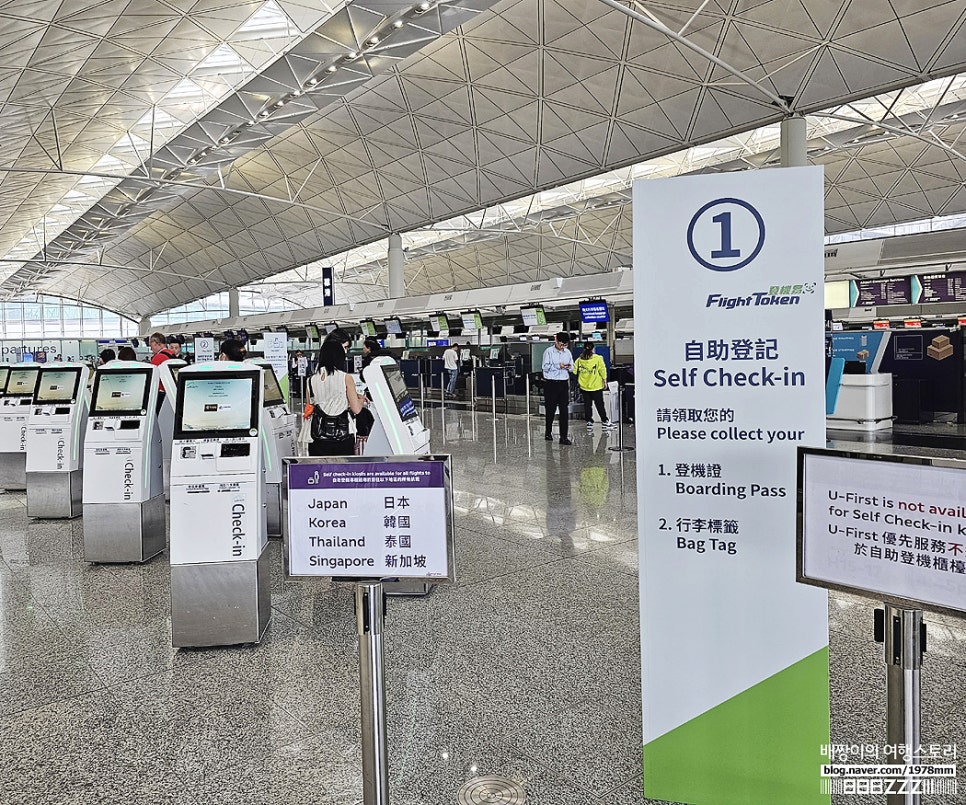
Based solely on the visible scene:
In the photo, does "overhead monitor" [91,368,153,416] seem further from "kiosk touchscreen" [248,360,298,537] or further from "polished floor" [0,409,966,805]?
"polished floor" [0,409,966,805]

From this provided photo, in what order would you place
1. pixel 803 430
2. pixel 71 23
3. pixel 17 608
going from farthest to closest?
pixel 71 23 → pixel 17 608 → pixel 803 430

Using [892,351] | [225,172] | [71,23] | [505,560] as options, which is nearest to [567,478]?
[505,560]

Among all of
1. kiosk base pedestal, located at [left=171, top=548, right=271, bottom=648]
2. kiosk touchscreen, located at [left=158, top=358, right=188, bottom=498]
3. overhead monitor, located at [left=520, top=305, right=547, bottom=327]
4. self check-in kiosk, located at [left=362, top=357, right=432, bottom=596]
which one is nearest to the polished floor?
kiosk base pedestal, located at [left=171, top=548, right=271, bottom=648]

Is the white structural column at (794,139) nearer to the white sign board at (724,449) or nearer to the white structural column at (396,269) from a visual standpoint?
the white sign board at (724,449)

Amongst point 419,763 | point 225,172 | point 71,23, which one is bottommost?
point 419,763

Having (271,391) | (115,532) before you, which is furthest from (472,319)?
(115,532)

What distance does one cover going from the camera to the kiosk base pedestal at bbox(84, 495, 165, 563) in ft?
20.4

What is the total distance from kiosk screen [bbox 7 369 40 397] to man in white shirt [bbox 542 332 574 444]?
7.77 meters

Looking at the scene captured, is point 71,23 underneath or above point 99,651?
above

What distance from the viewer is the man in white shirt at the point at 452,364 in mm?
22547

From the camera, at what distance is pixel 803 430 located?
8.52 ft

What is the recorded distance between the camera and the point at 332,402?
630 centimetres

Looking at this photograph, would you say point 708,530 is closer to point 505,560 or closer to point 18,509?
point 505,560

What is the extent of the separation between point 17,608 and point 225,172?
99.7ft
